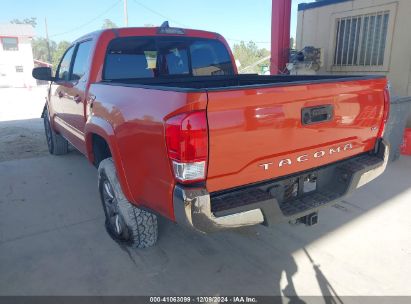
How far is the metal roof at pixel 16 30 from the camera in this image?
42.9 metres

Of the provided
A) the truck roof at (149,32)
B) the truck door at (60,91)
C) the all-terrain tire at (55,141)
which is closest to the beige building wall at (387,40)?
the truck roof at (149,32)

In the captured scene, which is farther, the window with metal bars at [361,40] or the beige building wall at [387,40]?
the window with metal bars at [361,40]

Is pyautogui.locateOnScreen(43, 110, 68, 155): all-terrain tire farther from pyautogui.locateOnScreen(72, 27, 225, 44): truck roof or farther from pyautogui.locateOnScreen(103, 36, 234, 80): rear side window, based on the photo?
pyautogui.locateOnScreen(103, 36, 234, 80): rear side window

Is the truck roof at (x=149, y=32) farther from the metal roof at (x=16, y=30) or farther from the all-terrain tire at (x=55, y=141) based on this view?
the metal roof at (x=16, y=30)

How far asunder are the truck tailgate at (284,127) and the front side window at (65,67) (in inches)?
129

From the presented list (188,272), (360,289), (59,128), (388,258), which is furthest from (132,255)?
(59,128)

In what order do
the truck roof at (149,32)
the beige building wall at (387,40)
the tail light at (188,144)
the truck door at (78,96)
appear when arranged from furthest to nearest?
1. the beige building wall at (387,40)
2. the truck door at (78,96)
3. the truck roof at (149,32)
4. the tail light at (188,144)

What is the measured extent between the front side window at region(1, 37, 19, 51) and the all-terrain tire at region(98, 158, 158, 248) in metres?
48.3

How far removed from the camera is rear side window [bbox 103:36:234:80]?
140 inches

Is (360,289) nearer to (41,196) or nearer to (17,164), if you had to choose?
(41,196)

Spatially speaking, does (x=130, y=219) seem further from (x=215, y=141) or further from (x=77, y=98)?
(x=77, y=98)

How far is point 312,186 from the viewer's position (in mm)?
2686

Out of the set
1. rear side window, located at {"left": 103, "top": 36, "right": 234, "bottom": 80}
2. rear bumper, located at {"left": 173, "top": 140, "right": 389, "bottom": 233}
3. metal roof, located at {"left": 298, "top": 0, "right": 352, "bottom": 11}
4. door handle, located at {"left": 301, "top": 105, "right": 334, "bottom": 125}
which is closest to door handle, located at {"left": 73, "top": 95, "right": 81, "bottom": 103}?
rear side window, located at {"left": 103, "top": 36, "right": 234, "bottom": 80}

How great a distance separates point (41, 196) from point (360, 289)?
3842 millimetres
